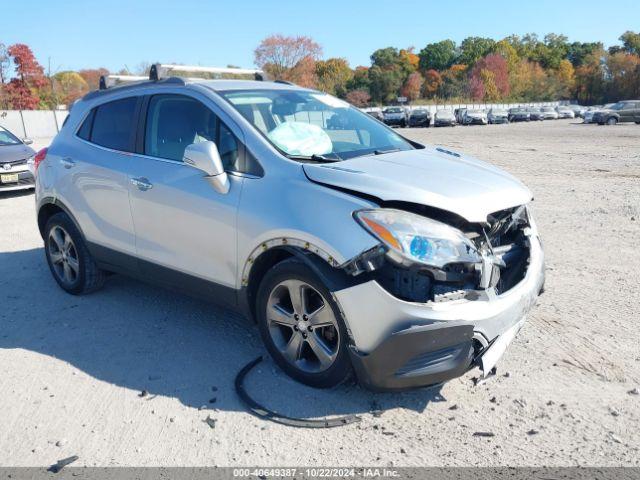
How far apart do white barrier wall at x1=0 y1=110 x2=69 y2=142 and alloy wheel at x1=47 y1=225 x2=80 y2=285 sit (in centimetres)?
3965

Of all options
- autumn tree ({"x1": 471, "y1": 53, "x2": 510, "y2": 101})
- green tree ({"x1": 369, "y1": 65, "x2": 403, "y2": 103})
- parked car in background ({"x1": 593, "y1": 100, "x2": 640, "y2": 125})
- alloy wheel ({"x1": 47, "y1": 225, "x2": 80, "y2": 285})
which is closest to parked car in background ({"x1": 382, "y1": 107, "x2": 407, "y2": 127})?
parked car in background ({"x1": 593, "y1": 100, "x2": 640, "y2": 125})

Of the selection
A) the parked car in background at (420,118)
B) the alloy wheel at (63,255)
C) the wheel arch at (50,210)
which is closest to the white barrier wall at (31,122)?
the parked car in background at (420,118)

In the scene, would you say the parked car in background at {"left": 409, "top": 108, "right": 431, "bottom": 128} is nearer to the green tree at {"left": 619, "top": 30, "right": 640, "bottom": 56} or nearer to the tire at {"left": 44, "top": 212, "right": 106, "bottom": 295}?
the tire at {"left": 44, "top": 212, "right": 106, "bottom": 295}

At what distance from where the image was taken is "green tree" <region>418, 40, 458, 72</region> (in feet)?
418

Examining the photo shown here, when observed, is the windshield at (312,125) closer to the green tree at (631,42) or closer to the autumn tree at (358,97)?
the autumn tree at (358,97)

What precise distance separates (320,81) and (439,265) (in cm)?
9767

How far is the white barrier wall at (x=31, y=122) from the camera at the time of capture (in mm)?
41375

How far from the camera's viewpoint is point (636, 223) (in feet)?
24.9

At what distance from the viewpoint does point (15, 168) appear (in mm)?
11102

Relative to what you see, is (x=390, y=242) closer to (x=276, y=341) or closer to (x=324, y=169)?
(x=324, y=169)

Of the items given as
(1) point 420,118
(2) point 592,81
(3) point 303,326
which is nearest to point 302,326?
(3) point 303,326

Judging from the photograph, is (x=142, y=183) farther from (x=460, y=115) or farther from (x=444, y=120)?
(x=460, y=115)

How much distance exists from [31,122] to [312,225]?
46582 millimetres

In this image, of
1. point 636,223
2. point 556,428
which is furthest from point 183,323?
point 636,223
